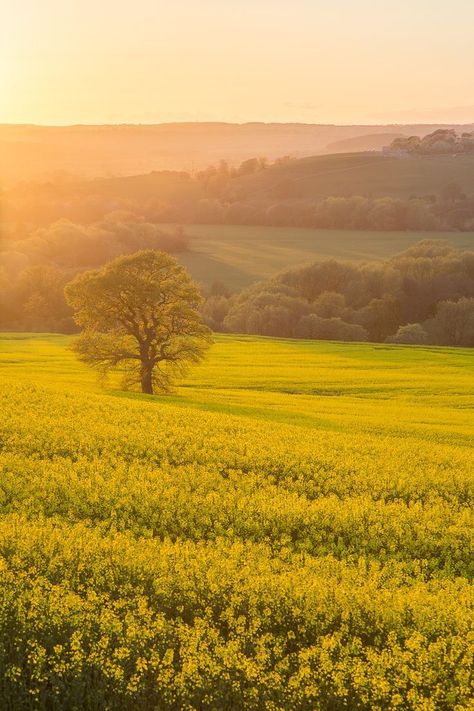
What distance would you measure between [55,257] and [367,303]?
46170mm

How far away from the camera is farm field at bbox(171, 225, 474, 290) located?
353 ft

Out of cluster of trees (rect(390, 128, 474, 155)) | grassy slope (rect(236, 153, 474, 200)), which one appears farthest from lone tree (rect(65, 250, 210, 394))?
cluster of trees (rect(390, 128, 474, 155))

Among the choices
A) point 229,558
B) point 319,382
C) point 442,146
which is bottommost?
point 319,382

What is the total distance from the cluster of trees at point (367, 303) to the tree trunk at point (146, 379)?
3835 centimetres

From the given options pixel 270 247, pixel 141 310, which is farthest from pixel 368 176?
pixel 141 310

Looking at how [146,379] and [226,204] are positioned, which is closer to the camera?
[146,379]

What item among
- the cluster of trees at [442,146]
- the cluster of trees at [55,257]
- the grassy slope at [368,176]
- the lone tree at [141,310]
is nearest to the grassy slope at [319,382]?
the lone tree at [141,310]

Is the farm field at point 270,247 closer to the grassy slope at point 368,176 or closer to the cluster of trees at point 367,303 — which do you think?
the cluster of trees at point 367,303

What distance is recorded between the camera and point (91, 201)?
14325cm

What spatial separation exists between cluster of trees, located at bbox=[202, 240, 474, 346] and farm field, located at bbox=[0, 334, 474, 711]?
45.1 metres

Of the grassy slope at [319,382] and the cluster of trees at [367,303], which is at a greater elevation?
the cluster of trees at [367,303]

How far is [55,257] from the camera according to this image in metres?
105

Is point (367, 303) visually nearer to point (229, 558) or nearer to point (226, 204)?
point (229, 558)

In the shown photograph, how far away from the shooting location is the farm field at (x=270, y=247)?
108 metres
